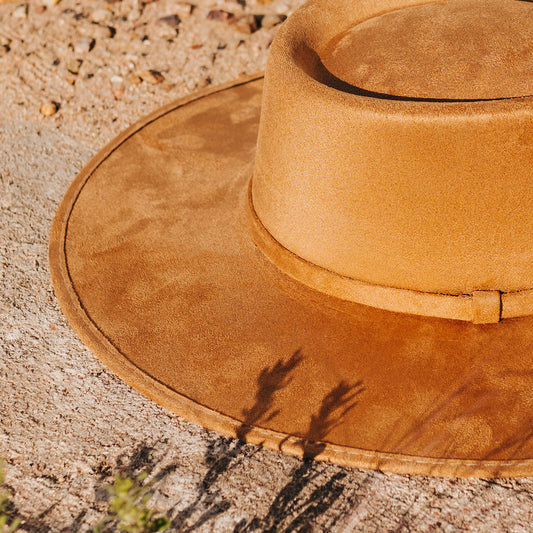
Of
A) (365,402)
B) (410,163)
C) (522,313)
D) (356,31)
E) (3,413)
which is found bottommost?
(3,413)

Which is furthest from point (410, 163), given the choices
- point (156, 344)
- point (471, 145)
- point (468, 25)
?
point (156, 344)

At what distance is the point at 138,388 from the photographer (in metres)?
2.77

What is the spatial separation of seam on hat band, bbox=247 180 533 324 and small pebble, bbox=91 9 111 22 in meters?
3.42

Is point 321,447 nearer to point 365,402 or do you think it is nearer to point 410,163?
point 365,402

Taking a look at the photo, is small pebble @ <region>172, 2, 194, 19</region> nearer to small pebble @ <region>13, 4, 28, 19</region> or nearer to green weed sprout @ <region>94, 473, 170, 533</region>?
small pebble @ <region>13, 4, 28, 19</region>

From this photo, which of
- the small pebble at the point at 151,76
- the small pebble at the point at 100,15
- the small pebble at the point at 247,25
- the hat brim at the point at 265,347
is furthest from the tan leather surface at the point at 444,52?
the small pebble at the point at 100,15

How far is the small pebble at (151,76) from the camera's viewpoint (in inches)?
199

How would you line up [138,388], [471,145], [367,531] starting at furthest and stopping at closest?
[138,388] < [471,145] < [367,531]

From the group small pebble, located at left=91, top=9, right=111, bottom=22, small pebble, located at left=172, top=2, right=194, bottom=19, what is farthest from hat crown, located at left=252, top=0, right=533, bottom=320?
small pebble, located at left=91, top=9, right=111, bottom=22

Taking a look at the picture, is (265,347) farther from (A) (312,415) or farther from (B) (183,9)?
(B) (183,9)

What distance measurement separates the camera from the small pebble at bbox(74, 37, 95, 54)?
17.4 ft

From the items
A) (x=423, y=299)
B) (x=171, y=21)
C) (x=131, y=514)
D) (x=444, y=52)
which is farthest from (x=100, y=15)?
(x=131, y=514)

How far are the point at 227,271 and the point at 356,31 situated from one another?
119 cm

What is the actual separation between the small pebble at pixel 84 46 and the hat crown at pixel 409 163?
2709mm
